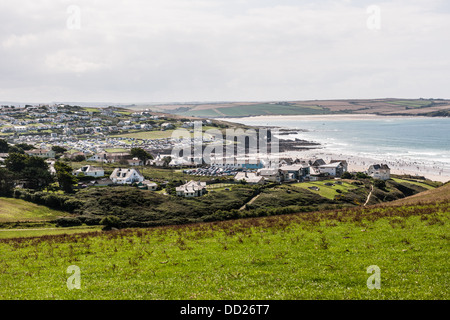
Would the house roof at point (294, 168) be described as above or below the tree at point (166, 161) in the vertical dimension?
above

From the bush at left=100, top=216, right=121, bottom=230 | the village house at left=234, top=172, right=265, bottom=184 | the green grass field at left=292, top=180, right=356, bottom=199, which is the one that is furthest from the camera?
the village house at left=234, top=172, right=265, bottom=184

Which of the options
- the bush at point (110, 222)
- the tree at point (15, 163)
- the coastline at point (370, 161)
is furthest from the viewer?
the coastline at point (370, 161)

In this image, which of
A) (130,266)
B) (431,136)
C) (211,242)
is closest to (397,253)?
(211,242)

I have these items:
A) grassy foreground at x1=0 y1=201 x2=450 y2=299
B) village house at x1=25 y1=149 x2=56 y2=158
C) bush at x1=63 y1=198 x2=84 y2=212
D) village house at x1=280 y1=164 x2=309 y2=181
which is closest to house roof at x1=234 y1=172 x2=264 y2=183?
village house at x1=280 y1=164 x2=309 y2=181

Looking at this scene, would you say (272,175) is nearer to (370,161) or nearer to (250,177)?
(250,177)

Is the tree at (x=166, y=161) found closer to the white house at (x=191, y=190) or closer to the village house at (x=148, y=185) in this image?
the village house at (x=148, y=185)

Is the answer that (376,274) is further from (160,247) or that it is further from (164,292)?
(160,247)

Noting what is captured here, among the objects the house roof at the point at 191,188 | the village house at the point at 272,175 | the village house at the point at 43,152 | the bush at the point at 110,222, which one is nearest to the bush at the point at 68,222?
the bush at the point at 110,222

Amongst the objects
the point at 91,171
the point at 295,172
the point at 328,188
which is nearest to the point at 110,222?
the point at 91,171

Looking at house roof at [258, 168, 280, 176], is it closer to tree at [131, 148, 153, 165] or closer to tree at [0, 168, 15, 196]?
tree at [131, 148, 153, 165]

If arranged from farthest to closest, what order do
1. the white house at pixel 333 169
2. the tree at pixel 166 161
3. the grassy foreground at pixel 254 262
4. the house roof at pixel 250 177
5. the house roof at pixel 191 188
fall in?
the tree at pixel 166 161 < the white house at pixel 333 169 < the house roof at pixel 250 177 < the house roof at pixel 191 188 < the grassy foreground at pixel 254 262
